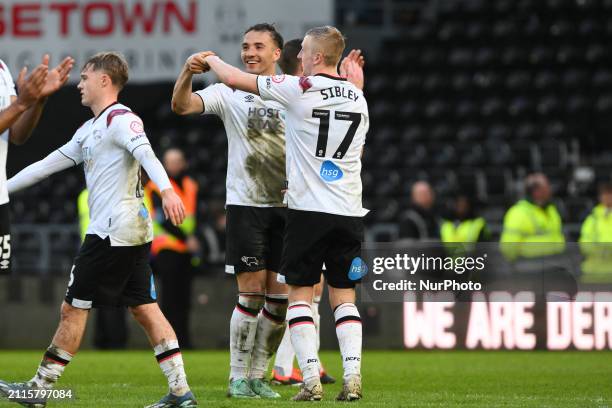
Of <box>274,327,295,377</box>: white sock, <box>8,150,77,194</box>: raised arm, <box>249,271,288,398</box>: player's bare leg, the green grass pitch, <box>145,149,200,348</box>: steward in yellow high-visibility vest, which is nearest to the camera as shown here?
<box>8,150,77,194</box>: raised arm

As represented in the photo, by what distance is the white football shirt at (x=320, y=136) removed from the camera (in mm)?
7016

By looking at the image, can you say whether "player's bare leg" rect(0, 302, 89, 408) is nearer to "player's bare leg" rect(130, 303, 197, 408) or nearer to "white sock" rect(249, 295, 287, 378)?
"player's bare leg" rect(130, 303, 197, 408)

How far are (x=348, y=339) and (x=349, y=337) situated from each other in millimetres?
12

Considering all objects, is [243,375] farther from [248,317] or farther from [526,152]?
[526,152]

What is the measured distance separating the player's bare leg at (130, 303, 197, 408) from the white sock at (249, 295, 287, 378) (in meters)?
1.28

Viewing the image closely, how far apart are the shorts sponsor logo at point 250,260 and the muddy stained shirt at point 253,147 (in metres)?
0.32

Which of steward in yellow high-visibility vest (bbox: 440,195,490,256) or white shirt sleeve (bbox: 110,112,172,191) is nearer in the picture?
white shirt sleeve (bbox: 110,112,172,191)

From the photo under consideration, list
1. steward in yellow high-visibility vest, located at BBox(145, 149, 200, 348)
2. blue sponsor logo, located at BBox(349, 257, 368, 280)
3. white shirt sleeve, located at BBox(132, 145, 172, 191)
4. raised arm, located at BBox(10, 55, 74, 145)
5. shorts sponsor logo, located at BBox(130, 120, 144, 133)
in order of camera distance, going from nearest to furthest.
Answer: raised arm, located at BBox(10, 55, 74, 145) < white shirt sleeve, located at BBox(132, 145, 172, 191) < shorts sponsor logo, located at BBox(130, 120, 144, 133) < blue sponsor logo, located at BBox(349, 257, 368, 280) < steward in yellow high-visibility vest, located at BBox(145, 149, 200, 348)

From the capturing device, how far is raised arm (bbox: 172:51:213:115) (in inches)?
281

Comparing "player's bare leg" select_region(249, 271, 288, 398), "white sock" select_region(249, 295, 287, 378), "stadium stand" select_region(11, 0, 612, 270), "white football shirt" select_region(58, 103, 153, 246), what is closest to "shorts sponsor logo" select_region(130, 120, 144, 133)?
"white football shirt" select_region(58, 103, 153, 246)

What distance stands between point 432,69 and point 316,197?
571 inches

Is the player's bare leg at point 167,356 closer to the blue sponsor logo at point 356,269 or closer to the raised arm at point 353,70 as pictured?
the blue sponsor logo at point 356,269

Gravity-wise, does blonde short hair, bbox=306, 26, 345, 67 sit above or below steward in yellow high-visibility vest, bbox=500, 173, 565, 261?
above

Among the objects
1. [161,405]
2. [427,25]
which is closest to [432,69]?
[427,25]
